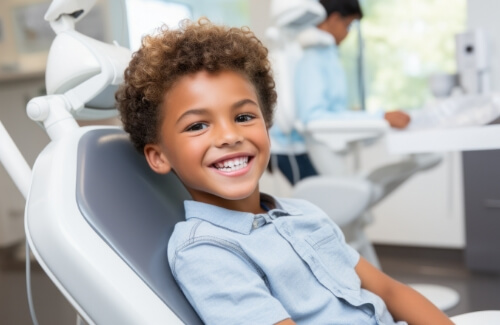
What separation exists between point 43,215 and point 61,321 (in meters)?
1.43

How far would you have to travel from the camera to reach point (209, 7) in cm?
376

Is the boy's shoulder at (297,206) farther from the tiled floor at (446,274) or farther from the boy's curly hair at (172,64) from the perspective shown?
the tiled floor at (446,274)

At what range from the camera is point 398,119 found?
1764 mm

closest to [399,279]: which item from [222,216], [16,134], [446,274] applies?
[446,274]

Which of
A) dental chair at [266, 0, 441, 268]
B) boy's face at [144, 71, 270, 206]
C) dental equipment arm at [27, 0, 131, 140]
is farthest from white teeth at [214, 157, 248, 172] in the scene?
dental chair at [266, 0, 441, 268]

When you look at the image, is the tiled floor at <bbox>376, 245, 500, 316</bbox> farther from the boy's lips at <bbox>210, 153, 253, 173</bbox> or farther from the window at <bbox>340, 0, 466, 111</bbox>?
the boy's lips at <bbox>210, 153, 253, 173</bbox>

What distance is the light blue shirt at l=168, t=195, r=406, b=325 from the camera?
701 millimetres

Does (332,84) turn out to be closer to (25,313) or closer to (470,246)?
(470,246)

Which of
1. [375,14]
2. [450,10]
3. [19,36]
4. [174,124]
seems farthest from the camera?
[375,14]

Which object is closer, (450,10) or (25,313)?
(25,313)

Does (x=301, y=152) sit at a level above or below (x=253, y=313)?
below

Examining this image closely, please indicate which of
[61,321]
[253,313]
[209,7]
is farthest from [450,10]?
[253,313]

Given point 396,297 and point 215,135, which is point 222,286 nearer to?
point 215,135

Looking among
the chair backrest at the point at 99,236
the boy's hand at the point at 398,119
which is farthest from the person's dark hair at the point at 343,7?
the chair backrest at the point at 99,236
